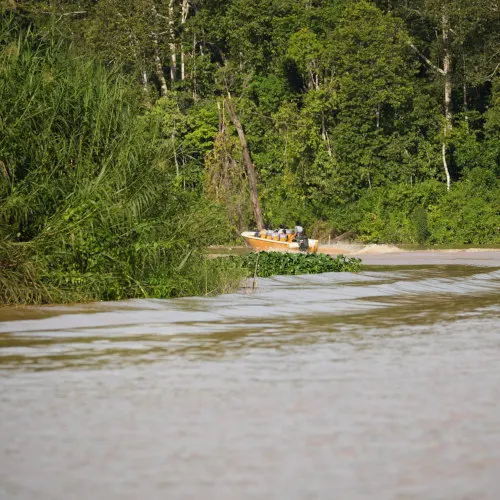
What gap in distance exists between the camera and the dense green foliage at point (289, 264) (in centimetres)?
2823

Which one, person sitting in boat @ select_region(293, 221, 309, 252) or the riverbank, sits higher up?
person sitting in boat @ select_region(293, 221, 309, 252)

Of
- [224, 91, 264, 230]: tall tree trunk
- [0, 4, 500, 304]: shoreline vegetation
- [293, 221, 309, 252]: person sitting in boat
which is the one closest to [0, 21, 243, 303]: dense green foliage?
[0, 4, 500, 304]: shoreline vegetation

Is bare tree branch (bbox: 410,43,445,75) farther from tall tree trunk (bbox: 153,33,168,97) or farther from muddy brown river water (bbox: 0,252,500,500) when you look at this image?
muddy brown river water (bbox: 0,252,500,500)

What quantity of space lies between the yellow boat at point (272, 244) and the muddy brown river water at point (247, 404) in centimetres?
2217

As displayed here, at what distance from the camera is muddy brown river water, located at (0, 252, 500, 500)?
25.1ft

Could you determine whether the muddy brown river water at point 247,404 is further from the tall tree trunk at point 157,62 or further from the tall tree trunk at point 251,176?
the tall tree trunk at point 157,62

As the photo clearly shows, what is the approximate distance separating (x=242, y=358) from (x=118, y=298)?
282 inches

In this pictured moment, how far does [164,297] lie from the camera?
822 inches

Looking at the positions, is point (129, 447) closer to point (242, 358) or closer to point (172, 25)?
point (242, 358)

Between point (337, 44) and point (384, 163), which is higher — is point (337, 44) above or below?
above

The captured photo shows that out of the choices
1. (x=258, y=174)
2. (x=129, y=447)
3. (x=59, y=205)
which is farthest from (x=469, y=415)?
(x=258, y=174)

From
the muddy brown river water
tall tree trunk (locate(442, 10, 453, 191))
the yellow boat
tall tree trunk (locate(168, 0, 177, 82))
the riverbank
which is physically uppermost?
tall tree trunk (locate(168, 0, 177, 82))

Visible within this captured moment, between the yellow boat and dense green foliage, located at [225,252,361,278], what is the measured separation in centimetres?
935

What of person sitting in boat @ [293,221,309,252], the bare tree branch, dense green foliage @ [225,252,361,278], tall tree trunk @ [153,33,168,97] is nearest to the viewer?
dense green foliage @ [225,252,361,278]
